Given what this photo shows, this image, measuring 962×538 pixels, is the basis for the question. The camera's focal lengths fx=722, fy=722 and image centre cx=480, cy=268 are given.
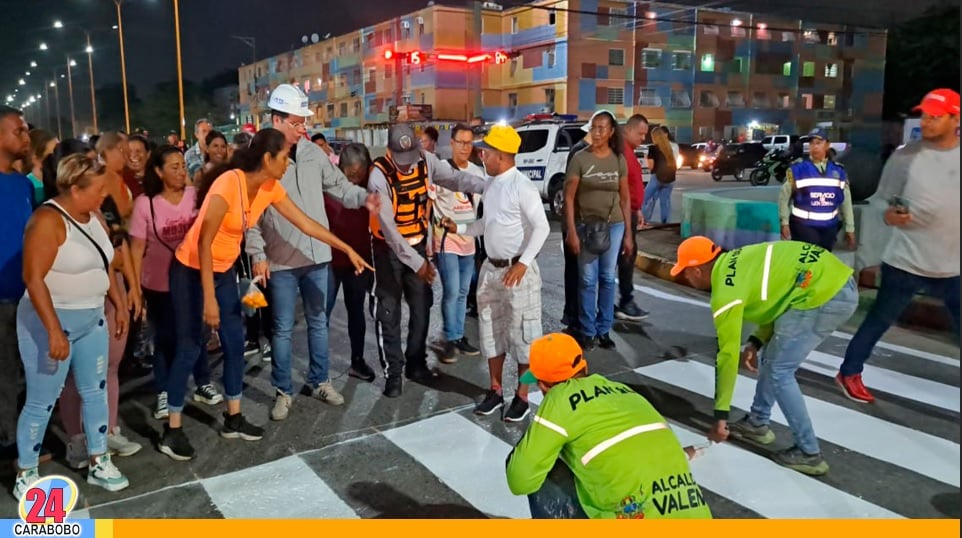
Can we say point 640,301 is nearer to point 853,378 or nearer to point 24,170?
point 853,378

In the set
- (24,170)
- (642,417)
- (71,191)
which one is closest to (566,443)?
(642,417)

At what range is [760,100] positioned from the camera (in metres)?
45.9

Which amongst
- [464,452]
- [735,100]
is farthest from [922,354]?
[735,100]

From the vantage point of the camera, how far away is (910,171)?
4.12 m

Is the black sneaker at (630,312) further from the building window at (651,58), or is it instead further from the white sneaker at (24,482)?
the building window at (651,58)

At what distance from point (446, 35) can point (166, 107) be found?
895 inches

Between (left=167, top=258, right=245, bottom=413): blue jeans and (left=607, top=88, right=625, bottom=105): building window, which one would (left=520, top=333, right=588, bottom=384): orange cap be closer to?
(left=167, top=258, right=245, bottom=413): blue jeans

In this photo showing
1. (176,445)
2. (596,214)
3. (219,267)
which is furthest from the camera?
(596,214)

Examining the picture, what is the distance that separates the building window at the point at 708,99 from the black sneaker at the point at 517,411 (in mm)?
43244

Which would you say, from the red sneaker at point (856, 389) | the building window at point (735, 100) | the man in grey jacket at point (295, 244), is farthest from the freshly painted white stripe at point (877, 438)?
the building window at point (735, 100)

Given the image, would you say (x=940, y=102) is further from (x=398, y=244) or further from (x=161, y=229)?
(x=161, y=229)

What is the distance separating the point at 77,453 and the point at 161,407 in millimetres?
784

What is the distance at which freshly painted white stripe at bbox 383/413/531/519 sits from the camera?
11.8 ft

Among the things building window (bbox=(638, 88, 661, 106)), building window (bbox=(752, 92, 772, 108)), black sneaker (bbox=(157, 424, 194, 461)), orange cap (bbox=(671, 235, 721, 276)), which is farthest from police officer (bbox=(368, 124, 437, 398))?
building window (bbox=(752, 92, 772, 108))
